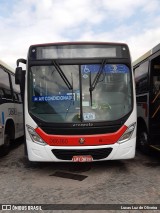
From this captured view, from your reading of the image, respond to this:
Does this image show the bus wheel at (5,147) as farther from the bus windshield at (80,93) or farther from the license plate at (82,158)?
the license plate at (82,158)

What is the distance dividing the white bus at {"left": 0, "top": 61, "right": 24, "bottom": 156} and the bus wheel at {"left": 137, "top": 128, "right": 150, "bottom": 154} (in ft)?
13.2

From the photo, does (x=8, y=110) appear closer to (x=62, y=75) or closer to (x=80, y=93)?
(x=62, y=75)

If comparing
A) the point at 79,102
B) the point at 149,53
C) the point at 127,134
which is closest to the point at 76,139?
the point at 79,102

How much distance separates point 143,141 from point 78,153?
9.98ft

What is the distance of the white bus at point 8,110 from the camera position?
7.89 m

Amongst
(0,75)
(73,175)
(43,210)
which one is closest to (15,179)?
(73,175)

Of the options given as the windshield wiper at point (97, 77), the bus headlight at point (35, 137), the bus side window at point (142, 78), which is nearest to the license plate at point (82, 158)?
the bus headlight at point (35, 137)

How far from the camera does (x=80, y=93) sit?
619 cm

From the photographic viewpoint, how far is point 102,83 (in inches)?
248

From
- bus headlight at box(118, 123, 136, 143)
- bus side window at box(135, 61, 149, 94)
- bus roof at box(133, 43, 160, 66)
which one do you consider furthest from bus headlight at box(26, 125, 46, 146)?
bus roof at box(133, 43, 160, 66)

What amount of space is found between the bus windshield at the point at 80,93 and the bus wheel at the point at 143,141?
211 centimetres

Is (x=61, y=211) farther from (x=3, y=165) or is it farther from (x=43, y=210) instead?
(x=3, y=165)

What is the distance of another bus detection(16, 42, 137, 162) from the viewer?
19.6ft

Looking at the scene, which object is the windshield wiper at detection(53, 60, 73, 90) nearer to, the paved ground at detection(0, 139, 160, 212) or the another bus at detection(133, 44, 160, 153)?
the paved ground at detection(0, 139, 160, 212)
